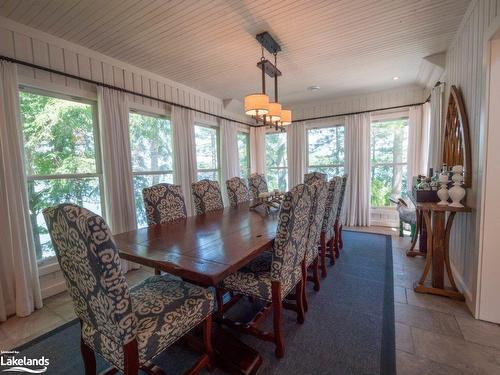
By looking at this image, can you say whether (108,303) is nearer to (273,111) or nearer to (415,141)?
(273,111)

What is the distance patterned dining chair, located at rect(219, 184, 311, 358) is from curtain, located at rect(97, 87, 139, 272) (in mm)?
1925

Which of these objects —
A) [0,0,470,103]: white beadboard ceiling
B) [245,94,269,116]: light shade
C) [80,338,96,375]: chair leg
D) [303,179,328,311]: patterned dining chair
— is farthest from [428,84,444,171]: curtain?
[80,338,96,375]: chair leg

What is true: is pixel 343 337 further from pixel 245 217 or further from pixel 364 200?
pixel 364 200

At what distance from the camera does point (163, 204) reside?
233 centimetres

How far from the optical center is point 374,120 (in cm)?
464

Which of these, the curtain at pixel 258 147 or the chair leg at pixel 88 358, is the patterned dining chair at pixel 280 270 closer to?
the chair leg at pixel 88 358

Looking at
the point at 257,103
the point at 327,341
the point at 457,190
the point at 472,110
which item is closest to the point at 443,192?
the point at 457,190

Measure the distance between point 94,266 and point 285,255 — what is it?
1051mm

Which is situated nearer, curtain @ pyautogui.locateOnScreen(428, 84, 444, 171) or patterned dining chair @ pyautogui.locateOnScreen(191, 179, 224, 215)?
patterned dining chair @ pyautogui.locateOnScreen(191, 179, 224, 215)

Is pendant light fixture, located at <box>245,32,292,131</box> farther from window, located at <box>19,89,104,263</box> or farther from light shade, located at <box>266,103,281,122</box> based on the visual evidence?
window, located at <box>19,89,104,263</box>

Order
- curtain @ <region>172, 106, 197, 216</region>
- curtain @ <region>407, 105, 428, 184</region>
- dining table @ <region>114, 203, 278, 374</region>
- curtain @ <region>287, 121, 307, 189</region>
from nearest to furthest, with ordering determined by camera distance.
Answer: dining table @ <region>114, 203, 278, 374</region>
curtain @ <region>172, 106, 197, 216</region>
curtain @ <region>407, 105, 428, 184</region>
curtain @ <region>287, 121, 307, 189</region>

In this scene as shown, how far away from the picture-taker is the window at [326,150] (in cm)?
503

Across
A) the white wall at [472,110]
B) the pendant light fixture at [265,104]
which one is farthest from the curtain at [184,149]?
the white wall at [472,110]

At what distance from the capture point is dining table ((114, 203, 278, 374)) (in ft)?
4.08
